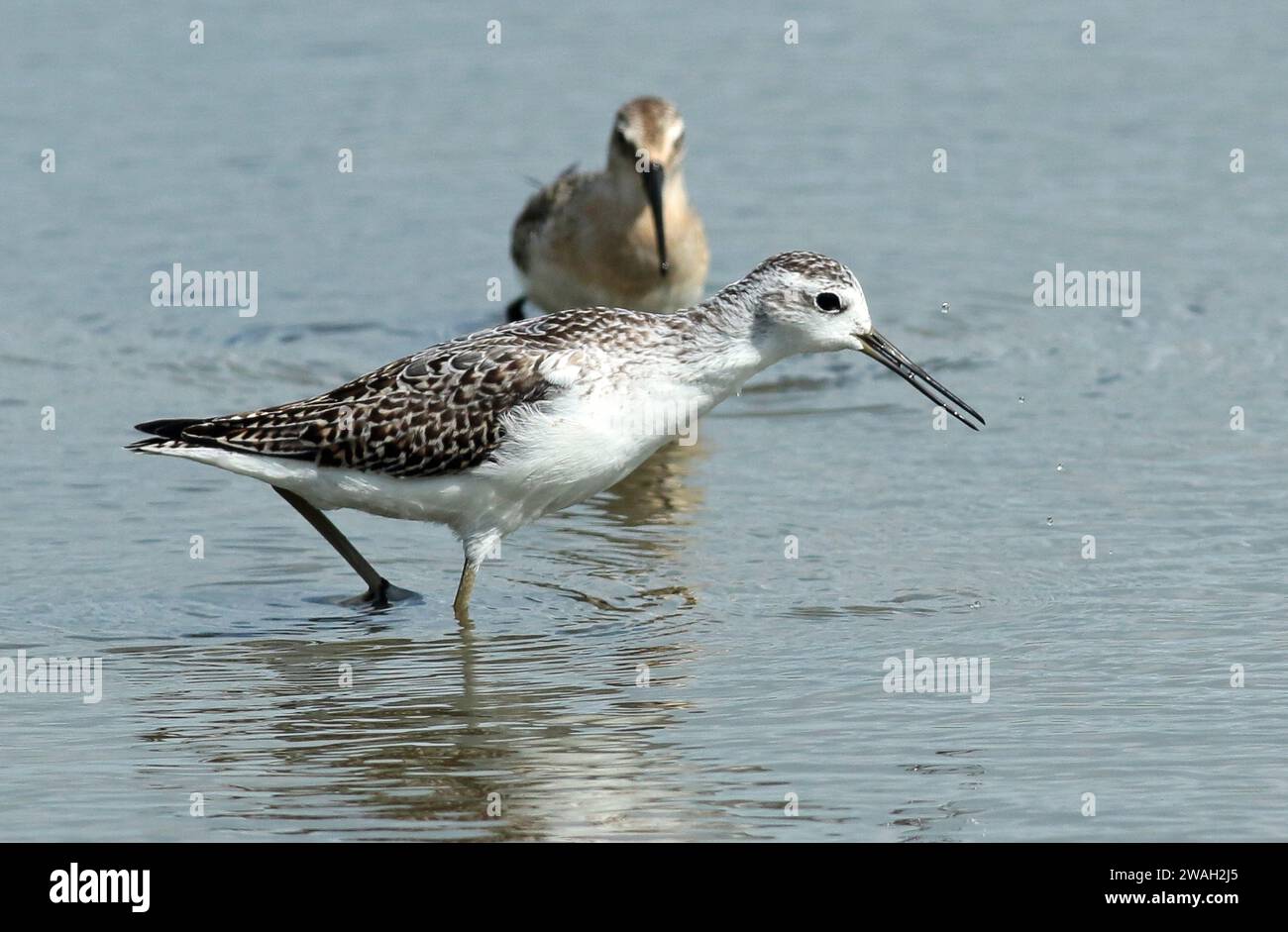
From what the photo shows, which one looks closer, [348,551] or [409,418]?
[409,418]

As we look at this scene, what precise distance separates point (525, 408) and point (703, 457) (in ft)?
11.8

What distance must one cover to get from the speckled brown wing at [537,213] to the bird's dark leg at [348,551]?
5.49 meters

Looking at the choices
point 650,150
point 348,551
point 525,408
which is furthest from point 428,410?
point 650,150

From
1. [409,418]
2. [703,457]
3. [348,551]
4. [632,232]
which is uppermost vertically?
[632,232]

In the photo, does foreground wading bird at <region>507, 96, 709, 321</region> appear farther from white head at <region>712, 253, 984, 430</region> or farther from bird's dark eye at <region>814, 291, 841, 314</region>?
bird's dark eye at <region>814, 291, 841, 314</region>

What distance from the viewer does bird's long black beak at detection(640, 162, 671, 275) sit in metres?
14.2

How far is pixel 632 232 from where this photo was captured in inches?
567

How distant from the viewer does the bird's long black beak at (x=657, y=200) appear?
46.7 ft

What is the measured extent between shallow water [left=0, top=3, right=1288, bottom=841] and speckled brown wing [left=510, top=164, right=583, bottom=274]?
0.61 meters

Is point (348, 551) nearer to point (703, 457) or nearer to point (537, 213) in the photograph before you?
point (703, 457)

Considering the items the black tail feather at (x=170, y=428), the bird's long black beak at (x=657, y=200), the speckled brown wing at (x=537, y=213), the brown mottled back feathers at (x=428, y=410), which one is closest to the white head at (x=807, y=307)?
the brown mottled back feathers at (x=428, y=410)

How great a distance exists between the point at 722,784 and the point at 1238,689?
215 cm

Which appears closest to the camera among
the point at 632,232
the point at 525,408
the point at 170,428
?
the point at 525,408

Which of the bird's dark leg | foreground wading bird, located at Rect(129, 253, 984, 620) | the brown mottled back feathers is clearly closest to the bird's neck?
foreground wading bird, located at Rect(129, 253, 984, 620)
